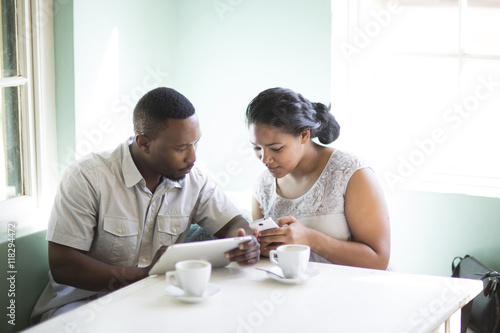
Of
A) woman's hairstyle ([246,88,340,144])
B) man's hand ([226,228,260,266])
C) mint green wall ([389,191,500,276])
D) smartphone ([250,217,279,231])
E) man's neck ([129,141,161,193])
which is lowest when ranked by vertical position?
mint green wall ([389,191,500,276])

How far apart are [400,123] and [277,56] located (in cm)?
60

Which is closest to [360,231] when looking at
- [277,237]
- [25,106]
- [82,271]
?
[277,237]

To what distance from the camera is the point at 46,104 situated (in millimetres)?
2566

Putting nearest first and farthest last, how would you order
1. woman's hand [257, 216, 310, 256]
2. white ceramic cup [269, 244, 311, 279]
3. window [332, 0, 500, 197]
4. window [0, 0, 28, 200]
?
white ceramic cup [269, 244, 311, 279]
woman's hand [257, 216, 310, 256]
window [0, 0, 28, 200]
window [332, 0, 500, 197]

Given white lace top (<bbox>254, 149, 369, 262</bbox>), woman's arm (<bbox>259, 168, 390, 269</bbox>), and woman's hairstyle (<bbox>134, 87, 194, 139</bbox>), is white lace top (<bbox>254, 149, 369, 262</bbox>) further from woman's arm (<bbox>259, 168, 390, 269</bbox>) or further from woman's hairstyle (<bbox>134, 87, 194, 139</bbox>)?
woman's hairstyle (<bbox>134, 87, 194, 139</bbox>)

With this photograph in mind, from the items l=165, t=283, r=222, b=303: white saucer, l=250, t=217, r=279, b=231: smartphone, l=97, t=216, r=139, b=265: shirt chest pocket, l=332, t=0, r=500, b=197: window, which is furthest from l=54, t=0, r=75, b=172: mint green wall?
l=332, t=0, r=500, b=197: window

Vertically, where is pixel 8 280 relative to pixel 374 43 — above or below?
below

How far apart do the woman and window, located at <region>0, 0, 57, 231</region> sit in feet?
2.54

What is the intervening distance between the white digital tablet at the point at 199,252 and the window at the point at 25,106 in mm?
802

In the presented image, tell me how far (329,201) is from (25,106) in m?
1.14

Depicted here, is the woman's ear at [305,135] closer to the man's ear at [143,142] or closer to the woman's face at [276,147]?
the woman's face at [276,147]

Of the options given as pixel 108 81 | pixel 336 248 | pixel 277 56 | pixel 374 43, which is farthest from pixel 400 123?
pixel 108 81

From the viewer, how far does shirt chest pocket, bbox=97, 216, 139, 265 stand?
90.6 inches

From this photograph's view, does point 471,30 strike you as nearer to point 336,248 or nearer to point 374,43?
point 374,43
